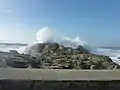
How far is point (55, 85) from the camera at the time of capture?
11.4ft

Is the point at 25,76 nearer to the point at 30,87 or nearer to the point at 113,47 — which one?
the point at 30,87

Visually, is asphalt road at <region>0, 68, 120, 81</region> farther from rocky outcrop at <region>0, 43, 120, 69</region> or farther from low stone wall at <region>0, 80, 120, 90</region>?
rocky outcrop at <region>0, 43, 120, 69</region>

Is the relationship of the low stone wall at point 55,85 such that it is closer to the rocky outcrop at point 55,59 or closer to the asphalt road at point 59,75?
the asphalt road at point 59,75

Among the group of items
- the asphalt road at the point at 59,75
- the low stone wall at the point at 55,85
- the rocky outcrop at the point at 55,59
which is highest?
the rocky outcrop at the point at 55,59

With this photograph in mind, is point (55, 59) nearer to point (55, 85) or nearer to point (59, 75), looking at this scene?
point (59, 75)

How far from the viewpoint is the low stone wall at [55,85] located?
3453mm

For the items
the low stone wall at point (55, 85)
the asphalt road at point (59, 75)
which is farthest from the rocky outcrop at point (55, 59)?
the low stone wall at point (55, 85)

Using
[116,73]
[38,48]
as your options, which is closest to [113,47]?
[38,48]

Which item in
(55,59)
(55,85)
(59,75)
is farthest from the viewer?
(55,59)

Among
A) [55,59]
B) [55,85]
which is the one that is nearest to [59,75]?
[55,85]

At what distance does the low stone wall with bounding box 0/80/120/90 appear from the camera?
3.45 metres

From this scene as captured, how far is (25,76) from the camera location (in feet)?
12.2

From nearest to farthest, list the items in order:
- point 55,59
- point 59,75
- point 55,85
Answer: point 55,85
point 59,75
point 55,59

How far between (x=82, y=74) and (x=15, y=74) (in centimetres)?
92
